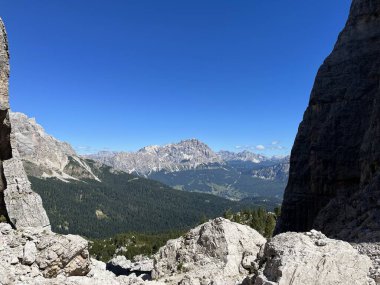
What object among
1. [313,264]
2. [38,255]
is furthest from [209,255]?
[38,255]

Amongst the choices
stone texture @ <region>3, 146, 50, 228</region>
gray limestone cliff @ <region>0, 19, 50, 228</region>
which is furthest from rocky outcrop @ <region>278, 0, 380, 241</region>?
gray limestone cliff @ <region>0, 19, 50, 228</region>

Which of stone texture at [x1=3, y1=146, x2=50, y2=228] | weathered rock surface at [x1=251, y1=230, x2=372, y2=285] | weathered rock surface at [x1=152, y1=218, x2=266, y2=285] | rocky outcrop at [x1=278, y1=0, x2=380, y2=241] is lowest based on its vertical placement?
weathered rock surface at [x1=152, y1=218, x2=266, y2=285]

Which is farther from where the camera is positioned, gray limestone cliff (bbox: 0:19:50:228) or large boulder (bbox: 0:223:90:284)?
gray limestone cliff (bbox: 0:19:50:228)

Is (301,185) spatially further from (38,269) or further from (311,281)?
(38,269)

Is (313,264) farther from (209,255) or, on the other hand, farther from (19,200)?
(19,200)

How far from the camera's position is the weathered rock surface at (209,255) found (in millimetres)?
30828

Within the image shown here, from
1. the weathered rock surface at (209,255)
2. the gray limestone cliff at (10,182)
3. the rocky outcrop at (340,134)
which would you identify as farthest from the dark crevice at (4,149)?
the rocky outcrop at (340,134)

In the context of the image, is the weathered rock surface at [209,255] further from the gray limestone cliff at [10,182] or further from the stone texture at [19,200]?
the gray limestone cliff at [10,182]

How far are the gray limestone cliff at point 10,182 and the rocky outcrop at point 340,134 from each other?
32.7 meters

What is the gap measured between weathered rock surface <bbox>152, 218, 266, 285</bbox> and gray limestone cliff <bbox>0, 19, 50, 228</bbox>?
13102mm

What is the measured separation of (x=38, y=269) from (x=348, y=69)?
52.1 meters

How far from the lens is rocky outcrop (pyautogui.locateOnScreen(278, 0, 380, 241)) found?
151 ft

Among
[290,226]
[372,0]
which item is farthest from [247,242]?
[372,0]

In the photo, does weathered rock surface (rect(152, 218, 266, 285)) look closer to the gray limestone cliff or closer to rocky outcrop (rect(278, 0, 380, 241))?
the gray limestone cliff
